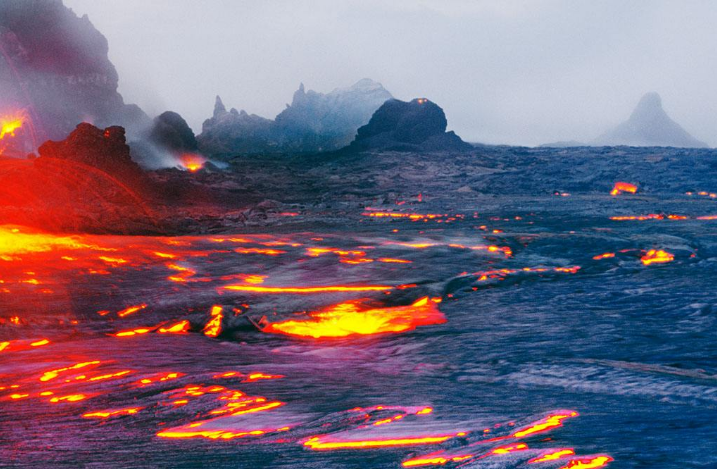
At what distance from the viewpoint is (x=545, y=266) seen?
36.6ft

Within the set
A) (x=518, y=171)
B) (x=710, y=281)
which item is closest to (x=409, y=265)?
(x=710, y=281)

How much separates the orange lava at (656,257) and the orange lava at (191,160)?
45.9 m

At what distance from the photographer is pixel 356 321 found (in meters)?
7.34

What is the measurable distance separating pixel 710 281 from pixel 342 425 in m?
8.33

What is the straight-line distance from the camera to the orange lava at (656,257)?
1187 centimetres

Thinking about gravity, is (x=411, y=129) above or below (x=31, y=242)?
above

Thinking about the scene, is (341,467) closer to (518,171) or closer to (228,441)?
(228,441)

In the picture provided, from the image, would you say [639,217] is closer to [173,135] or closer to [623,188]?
[623,188]

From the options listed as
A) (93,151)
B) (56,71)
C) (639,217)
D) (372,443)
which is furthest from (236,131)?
(372,443)

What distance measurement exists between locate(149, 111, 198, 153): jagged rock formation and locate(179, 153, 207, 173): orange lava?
0.86 m

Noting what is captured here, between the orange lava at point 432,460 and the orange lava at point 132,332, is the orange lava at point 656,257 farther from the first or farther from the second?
the orange lava at point 432,460

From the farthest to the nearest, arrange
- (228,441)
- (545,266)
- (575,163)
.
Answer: (575,163), (545,266), (228,441)

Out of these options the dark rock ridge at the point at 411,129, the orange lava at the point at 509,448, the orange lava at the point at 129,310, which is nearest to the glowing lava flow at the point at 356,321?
the orange lava at the point at 129,310

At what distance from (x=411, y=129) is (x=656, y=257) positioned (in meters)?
80.8
